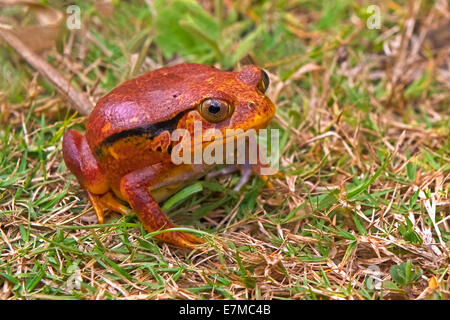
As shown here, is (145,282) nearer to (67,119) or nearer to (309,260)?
(309,260)

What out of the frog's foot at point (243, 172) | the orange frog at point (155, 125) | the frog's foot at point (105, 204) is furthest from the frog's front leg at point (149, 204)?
the frog's foot at point (243, 172)

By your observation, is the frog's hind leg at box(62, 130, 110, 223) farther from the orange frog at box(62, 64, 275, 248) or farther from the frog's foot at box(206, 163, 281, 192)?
the frog's foot at box(206, 163, 281, 192)

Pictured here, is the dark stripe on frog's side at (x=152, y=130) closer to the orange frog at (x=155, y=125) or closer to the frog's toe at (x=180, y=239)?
the orange frog at (x=155, y=125)

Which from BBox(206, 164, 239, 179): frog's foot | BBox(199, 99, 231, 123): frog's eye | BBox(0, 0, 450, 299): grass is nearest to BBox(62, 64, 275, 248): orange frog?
BBox(199, 99, 231, 123): frog's eye

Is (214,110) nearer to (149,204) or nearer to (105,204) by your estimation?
(149,204)

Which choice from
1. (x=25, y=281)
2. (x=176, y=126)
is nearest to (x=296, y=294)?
(x=176, y=126)

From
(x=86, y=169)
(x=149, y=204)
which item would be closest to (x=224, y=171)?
(x=149, y=204)
